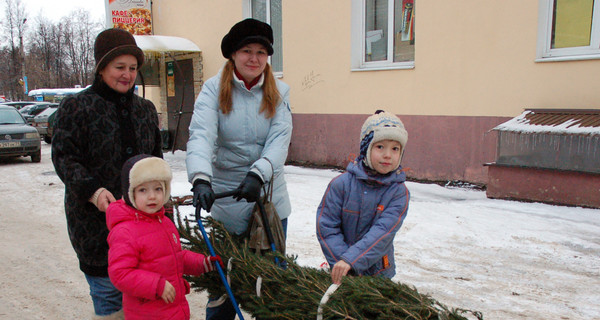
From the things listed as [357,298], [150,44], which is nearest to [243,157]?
[357,298]

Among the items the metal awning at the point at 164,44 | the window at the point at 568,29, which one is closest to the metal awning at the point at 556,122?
the window at the point at 568,29

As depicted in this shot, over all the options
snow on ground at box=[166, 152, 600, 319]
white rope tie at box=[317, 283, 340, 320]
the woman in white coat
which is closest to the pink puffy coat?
the woman in white coat

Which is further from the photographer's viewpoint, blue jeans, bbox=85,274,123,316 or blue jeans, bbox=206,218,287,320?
blue jeans, bbox=206,218,287,320

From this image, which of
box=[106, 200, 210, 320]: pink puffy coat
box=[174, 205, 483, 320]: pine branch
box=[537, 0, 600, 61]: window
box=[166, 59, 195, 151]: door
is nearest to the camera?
box=[174, 205, 483, 320]: pine branch

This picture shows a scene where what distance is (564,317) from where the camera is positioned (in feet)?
10.5

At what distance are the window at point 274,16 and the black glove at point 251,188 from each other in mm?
8386

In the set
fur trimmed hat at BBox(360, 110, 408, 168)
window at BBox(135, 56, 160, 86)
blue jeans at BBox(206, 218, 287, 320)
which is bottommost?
blue jeans at BBox(206, 218, 287, 320)

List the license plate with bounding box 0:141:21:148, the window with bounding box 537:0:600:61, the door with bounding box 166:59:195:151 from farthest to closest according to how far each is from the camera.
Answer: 1. the door with bounding box 166:59:195:151
2. the license plate with bounding box 0:141:21:148
3. the window with bounding box 537:0:600:61

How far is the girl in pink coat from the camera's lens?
1916 mm

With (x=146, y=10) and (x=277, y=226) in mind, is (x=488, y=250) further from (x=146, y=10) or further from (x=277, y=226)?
(x=146, y=10)

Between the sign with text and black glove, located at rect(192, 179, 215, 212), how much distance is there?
452 inches

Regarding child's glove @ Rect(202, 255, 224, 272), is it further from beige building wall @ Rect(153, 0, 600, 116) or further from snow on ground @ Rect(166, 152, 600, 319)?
beige building wall @ Rect(153, 0, 600, 116)

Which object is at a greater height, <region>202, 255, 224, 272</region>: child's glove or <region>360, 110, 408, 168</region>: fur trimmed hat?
<region>360, 110, 408, 168</region>: fur trimmed hat

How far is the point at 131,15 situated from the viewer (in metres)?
12.9
